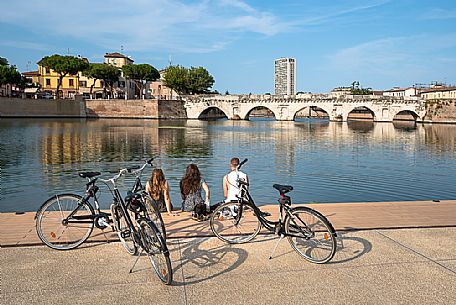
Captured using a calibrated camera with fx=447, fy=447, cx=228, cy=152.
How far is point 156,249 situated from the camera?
15.2 ft

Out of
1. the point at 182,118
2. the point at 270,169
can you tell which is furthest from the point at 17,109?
the point at 270,169

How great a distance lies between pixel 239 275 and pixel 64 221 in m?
2.50

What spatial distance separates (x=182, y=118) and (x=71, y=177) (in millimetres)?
67293

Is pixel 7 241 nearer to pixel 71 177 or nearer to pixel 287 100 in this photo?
pixel 71 177

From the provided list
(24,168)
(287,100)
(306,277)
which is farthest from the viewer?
(287,100)

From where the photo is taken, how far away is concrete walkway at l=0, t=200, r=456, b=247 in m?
6.13

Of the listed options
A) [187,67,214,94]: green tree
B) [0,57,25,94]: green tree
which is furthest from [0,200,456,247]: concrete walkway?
[187,67,214,94]: green tree

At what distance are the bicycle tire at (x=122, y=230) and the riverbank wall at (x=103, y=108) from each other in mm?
71336

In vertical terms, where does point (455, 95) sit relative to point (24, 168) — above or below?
above

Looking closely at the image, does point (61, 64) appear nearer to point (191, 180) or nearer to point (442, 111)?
point (442, 111)

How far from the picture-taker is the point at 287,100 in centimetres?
8038

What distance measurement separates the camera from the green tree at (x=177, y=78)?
8995 centimetres

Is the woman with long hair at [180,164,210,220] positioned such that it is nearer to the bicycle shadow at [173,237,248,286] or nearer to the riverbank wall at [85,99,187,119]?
the bicycle shadow at [173,237,248,286]

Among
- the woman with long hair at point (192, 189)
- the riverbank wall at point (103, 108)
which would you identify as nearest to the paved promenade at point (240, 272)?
the woman with long hair at point (192, 189)
